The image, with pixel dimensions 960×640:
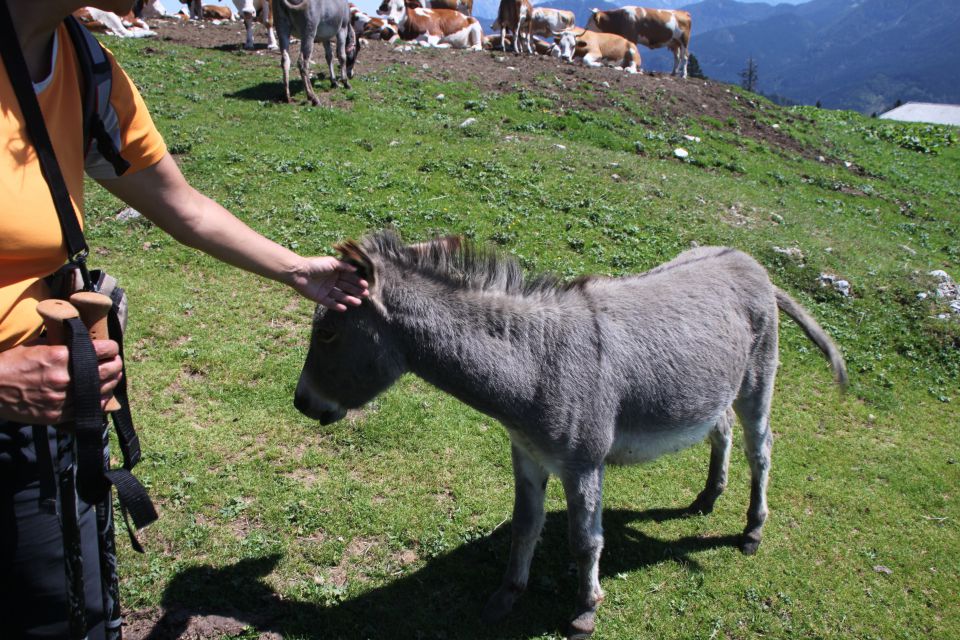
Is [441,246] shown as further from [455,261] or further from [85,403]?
[85,403]

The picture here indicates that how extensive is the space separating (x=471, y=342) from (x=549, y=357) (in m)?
0.48

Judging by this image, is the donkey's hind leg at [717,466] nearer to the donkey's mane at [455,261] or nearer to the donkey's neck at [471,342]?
the donkey's neck at [471,342]

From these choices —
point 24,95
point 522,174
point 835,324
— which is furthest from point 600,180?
point 24,95

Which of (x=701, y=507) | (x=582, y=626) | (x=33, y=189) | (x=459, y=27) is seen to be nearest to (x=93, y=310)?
(x=33, y=189)

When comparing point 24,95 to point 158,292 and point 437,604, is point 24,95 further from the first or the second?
point 158,292

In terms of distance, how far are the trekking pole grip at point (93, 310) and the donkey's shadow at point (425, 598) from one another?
243cm

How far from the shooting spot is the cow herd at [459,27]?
15.5 m

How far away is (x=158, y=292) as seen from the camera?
6.73m

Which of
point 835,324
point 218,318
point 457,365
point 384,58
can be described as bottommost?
point 835,324

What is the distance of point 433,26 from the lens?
2544cm

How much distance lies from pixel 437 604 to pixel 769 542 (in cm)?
289

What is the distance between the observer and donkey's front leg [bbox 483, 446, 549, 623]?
3.96 metres

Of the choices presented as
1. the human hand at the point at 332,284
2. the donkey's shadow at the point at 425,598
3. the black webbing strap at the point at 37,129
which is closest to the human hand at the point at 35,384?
the black webbing strap at the point at 37,129

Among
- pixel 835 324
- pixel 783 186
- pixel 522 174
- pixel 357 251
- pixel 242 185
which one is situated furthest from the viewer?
pixel 783 186
